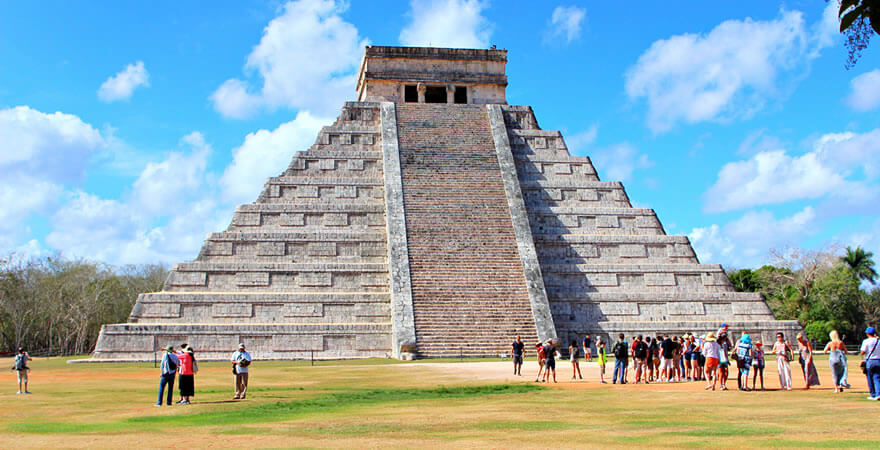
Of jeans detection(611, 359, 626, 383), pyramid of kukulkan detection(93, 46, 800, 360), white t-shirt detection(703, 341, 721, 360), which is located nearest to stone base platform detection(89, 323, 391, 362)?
pyramid of kukulkan detection(93, 46, 800, 360)

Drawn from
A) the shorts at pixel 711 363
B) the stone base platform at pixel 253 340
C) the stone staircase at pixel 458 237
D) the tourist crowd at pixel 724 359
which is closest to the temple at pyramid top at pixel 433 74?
the stone staircase at pixel 458 237

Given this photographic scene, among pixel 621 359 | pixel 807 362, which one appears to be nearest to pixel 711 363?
pixel 807 362

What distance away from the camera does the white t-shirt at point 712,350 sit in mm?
14516

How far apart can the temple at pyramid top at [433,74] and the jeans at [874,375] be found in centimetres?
2551

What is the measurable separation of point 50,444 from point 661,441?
6656 millimetres

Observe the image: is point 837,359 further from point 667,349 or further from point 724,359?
point 667,349

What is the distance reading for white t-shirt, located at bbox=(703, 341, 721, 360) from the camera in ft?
47.6

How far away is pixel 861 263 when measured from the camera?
53031mm

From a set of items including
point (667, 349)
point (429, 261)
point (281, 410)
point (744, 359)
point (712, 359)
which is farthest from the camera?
point (429, 261)

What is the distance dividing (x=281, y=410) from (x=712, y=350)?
801 cm

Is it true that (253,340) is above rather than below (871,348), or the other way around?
above

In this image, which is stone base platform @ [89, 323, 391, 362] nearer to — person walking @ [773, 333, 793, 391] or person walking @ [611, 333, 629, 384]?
person walking @ [611, 333, 629, 384]

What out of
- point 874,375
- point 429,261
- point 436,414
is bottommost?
point 436,414

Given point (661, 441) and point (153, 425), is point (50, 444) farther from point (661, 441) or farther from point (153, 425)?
point (661, 441)
